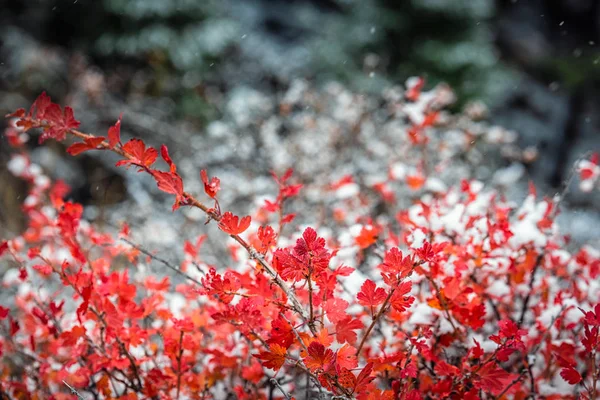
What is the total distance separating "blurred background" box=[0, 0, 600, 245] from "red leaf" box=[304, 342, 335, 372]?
3.80 meters

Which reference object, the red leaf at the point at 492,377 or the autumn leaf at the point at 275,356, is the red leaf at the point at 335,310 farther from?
the red leaf at the point at 492,377

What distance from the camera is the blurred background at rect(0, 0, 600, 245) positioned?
5.43 metres

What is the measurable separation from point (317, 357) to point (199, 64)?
585 cm

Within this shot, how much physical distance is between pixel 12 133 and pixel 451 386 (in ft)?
7.85

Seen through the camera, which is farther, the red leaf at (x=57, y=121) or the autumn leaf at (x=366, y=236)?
the autumn leaf at (x=366, y=236)

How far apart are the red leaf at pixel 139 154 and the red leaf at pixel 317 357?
52 cm

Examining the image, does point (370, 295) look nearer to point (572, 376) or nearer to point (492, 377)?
point (492, 377)

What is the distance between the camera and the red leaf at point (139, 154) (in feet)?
3.15

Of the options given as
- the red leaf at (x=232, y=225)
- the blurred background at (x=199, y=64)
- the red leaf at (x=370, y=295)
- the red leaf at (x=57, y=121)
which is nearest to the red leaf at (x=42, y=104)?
the red leaf at (x=57, y=121)

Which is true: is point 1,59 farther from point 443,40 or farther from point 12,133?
point 443,40

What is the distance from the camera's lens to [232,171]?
4875mm

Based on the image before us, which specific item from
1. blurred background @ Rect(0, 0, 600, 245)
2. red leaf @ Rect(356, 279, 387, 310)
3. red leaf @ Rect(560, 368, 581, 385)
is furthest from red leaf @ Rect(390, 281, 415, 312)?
blurred background @ Rect(0, 0, 600, 245)

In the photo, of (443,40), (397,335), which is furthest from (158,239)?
(443,40)

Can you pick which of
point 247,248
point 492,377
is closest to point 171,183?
point 247,248
